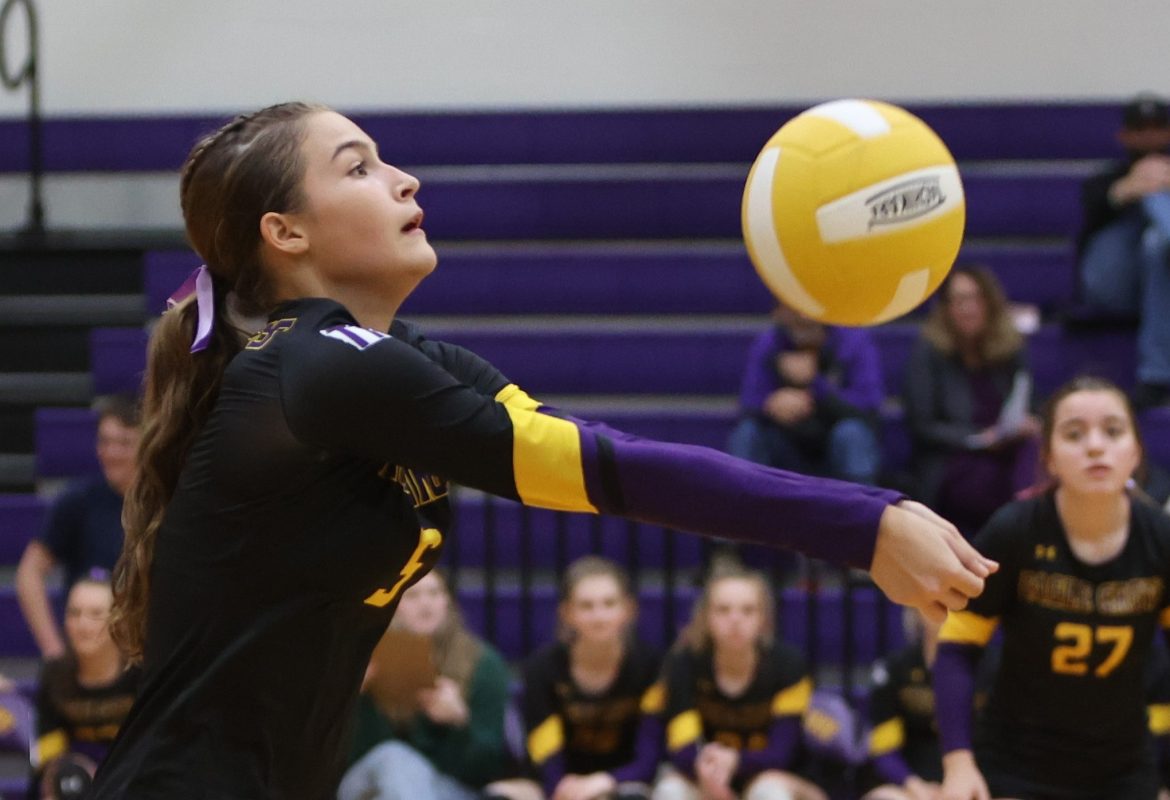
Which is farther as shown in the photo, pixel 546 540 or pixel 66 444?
pixel 66 444

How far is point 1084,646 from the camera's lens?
394 cm

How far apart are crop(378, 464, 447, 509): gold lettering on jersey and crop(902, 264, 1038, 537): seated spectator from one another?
409 cm

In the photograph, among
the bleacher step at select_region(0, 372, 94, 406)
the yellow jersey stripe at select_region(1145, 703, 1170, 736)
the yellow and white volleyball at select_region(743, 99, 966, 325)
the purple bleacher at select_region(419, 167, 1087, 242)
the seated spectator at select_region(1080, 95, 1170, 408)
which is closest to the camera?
the yellow and white volleyball at select_region(743, 99, 966, 325)

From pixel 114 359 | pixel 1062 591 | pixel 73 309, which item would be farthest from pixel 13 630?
pixel 1062 591

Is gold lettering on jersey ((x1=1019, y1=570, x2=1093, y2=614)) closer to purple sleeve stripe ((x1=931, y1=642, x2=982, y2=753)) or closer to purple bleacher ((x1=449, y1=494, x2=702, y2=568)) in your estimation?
purple sleeve stripe ((x1=931, y1=642, x2=982, y2=753))

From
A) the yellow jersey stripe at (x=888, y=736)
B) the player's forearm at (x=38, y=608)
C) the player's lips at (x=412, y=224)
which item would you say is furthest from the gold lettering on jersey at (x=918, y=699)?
the player's lips at (x=412, y=224)

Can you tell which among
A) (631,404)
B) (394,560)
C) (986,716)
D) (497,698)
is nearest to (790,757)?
(497,698)

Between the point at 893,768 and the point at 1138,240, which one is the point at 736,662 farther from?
the point at 1138,240

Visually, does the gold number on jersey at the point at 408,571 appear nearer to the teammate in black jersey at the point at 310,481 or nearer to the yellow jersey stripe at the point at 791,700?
the teammate in black jersey at the point at 310,481

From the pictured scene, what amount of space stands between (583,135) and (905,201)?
18.3 feet

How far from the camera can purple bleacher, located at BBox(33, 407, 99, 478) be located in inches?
285

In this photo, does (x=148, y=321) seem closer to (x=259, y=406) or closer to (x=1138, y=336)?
(x=1138, y=336)

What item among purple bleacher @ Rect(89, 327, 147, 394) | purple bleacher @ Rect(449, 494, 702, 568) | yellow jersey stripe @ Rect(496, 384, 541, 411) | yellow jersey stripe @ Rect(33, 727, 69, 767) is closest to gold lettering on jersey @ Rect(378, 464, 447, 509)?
yellow jersey stripe @ Rect(496, 384, 541, 411)

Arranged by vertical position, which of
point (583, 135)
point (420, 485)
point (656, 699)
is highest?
point (583, 135)
